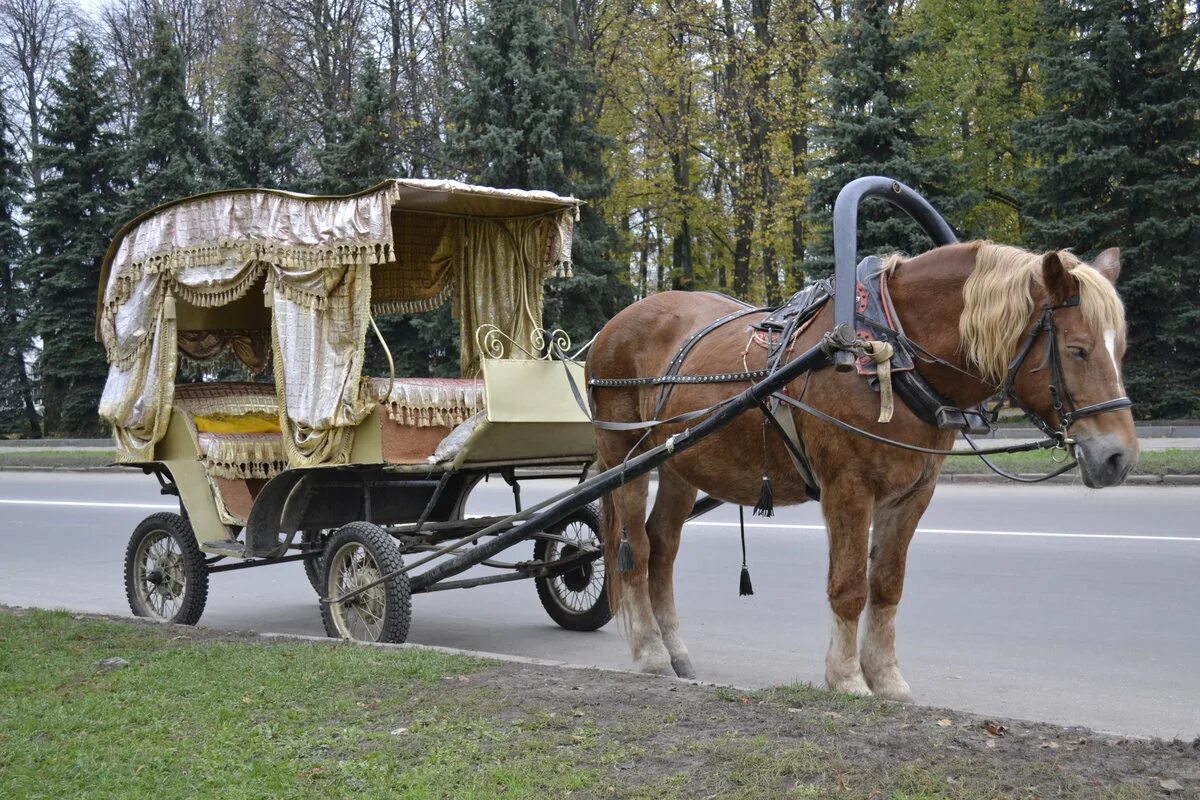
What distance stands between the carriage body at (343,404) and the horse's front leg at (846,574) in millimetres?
2509

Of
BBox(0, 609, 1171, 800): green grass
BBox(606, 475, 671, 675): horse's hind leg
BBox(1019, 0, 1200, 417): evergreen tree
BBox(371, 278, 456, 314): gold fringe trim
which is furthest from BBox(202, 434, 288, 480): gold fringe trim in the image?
BBox(1019, 0, 1200, 417): evergreen tree

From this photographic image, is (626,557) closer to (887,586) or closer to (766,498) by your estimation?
(766,498)

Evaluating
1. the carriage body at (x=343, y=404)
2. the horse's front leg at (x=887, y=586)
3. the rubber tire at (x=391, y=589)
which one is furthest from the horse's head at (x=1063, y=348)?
the rubber tire at (x=391, y=589)

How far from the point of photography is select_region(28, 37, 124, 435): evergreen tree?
33344 millimetres

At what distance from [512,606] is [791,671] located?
116 inches

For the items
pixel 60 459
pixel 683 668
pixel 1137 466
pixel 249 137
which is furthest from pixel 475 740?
pixel 249 137

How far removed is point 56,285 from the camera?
33344 millimetres

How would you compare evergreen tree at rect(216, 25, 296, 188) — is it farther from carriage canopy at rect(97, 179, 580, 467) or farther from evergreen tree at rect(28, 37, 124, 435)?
carriage canopy at rect(97, 179, 580, 467)

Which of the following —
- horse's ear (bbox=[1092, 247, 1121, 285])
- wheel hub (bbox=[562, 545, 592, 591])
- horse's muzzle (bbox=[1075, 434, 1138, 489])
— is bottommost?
wheel hub (bbox=[562, 545, 592, 591])

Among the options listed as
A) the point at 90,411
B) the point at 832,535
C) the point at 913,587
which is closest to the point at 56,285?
the point at 90,411

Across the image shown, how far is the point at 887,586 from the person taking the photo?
5.28 m

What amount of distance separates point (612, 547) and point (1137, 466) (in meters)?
9.86

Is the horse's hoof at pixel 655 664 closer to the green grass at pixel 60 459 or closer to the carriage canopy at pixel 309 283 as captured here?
the carriage canopy at pixel 309 283

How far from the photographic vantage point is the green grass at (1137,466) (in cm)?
1446
